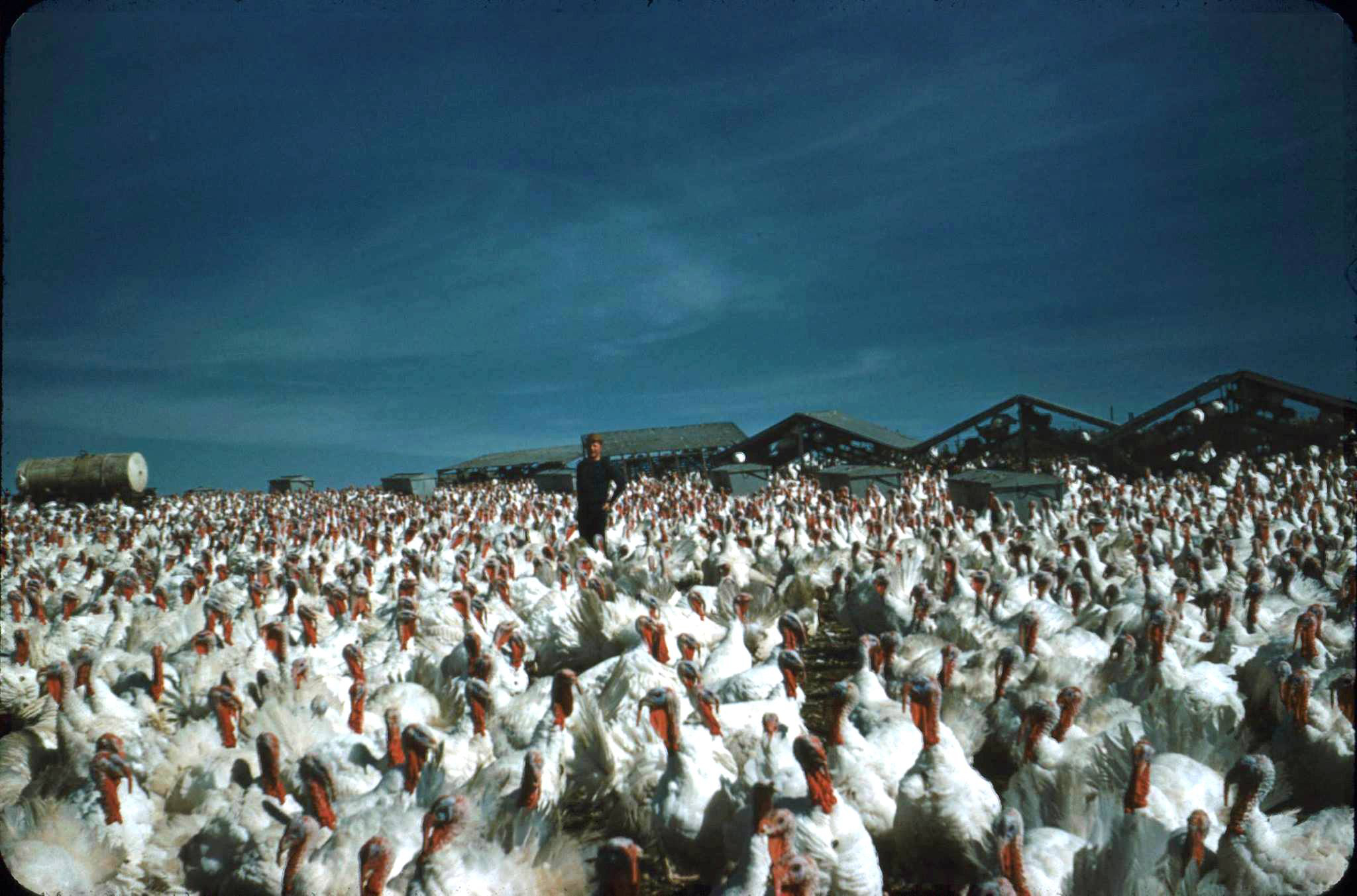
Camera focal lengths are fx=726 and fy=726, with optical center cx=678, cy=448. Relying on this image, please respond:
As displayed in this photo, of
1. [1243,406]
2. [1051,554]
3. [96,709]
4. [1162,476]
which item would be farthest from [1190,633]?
[1243,406]

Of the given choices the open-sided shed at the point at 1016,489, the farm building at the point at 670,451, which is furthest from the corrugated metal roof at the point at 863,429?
the open-sided shed at the point at 1016,489

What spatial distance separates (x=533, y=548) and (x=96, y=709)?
6.45m

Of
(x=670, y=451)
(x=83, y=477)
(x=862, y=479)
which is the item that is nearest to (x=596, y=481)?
(x=862, y=479)

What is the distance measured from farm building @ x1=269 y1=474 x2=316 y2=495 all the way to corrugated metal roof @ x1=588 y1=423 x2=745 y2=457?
18674 millimetres

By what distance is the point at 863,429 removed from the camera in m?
32.1

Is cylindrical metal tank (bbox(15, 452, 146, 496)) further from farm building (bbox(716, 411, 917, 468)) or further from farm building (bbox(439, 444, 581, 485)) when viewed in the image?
farm building (bbox(716, 411, 917, 468))

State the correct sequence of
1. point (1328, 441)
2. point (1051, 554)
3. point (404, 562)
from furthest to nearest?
point (1328, 441) → point (404, 562) → point (1051, 554)

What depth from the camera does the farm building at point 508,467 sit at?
135ft

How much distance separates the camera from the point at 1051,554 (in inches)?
363

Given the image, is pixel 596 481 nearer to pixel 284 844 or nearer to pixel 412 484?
pixel 284 844

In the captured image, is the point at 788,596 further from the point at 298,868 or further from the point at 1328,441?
the point at 1328,441

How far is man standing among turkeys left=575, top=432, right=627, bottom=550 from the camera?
9.78 meters

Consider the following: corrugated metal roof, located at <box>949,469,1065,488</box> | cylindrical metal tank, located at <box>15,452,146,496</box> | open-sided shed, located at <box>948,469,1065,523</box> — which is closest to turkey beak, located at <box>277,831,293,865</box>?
open-sided shed, located at <box>948,469,1065,523</box>

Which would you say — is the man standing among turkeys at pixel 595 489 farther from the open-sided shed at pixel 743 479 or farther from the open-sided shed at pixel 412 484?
the open-sided shed at pixel 412 484
